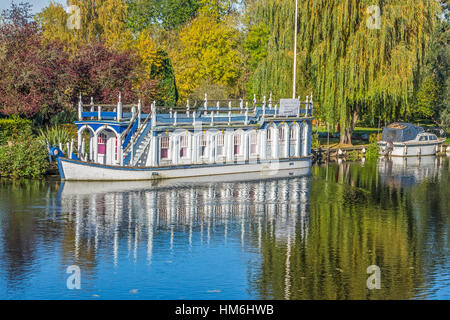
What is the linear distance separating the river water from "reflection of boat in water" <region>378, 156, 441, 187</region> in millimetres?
3273

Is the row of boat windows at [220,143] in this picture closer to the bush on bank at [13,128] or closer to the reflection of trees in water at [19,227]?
the reflection of trees in water at [19,227]

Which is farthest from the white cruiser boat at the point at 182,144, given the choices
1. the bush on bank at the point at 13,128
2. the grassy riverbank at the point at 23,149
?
the bush on bank at the point at 13,128

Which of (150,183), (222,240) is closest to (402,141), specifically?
(150,183)

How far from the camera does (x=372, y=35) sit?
185 ft

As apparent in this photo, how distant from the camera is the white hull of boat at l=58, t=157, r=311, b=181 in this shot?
4041 cm

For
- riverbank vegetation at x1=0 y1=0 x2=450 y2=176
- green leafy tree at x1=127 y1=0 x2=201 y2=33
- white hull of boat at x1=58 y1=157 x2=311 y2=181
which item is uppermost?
green leafy tree at x1=127 y1=0 x2=201 y2=33

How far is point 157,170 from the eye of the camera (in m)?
42.8

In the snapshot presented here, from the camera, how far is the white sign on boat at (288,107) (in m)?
50.2

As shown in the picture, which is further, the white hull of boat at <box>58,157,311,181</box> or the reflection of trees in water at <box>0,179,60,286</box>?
the white hull of boat at <box>58,157,311,181</box>

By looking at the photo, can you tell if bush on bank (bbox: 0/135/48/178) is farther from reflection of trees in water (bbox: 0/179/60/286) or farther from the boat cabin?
the boat cabin

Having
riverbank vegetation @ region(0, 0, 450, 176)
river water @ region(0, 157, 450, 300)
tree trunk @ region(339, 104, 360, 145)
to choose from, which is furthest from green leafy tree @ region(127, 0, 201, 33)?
river water @ region(0, 157, 450, 300)
